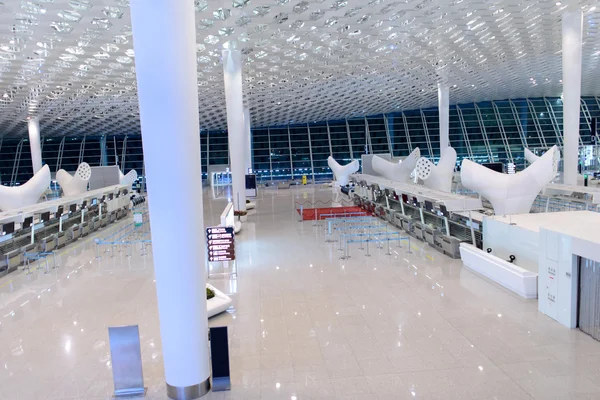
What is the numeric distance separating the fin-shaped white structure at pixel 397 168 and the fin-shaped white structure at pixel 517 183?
1072 centimetres

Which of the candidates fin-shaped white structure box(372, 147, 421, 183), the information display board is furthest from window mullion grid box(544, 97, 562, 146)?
the information display board

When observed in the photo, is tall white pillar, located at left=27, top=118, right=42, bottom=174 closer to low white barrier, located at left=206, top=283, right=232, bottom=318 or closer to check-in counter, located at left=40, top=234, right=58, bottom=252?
check-in counter, located at left=40, top=234, right=58, bottom=252

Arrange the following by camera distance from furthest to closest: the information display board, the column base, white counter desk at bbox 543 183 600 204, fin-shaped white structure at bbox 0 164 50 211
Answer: the information display board < fin-shaped white structure at bbox 0 164 50 211 < white counter desk at bbox 543 183 600 204 < the column base

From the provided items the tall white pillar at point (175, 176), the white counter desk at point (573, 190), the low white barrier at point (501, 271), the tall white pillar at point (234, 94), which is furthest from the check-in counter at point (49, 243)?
the white counter desk at point (573, 190)

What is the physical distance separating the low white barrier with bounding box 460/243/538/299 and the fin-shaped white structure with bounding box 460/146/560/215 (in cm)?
363

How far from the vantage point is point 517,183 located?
13.4 meters

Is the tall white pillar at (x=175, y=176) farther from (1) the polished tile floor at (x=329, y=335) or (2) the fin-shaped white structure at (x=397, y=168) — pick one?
(2) the fin-shaped white structure at (x=397, y=168)

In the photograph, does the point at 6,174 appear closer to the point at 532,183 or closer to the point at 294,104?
the point at 294,104

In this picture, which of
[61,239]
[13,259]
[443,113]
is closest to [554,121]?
[443,113]

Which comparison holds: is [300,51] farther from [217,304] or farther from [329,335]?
[329,335]

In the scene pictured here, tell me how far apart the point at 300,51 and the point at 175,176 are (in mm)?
18212

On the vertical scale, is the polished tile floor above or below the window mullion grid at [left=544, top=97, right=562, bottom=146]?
below

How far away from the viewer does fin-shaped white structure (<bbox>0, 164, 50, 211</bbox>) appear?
1858 cm

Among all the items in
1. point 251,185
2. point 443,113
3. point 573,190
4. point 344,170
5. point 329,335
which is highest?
point 443,113
